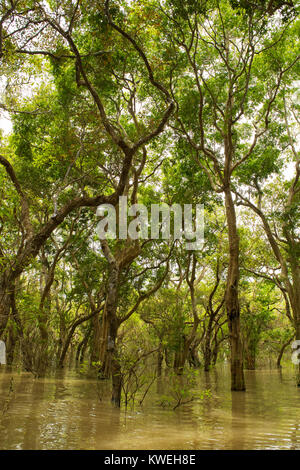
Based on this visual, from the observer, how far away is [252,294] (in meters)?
24.9

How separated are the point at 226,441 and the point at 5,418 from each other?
309 cm

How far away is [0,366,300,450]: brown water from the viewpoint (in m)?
4.11

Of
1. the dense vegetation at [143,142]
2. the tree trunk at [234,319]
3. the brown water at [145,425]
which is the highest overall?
the dense vegetation at [143,142]

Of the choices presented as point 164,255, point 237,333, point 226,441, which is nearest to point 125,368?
point 226,441

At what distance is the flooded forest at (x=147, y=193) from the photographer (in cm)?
624

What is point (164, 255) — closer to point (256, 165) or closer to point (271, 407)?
point (256, 165)

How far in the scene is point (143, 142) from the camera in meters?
7.57

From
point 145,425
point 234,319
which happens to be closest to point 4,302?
point 145,425

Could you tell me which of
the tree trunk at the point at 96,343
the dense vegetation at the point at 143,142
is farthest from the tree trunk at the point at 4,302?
the tree trunk at the point at 96,343

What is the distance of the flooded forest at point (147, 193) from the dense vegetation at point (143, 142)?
0.23ft

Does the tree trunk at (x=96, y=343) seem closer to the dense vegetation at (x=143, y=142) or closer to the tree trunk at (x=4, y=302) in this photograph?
the dense vegetation at (x=143, y=142)

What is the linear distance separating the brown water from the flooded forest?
0.04 meters

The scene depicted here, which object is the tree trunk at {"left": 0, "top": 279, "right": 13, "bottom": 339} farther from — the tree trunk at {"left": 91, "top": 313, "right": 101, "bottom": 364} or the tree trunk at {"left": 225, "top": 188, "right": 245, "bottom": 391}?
the tree trunk at {"left": 91, "top": 313, "right": 101, "bottom": 364}

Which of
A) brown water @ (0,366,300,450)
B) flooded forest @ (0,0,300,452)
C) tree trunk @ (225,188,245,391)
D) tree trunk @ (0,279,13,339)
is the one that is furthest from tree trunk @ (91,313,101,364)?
tree trunk @ (0,279,13,339)
